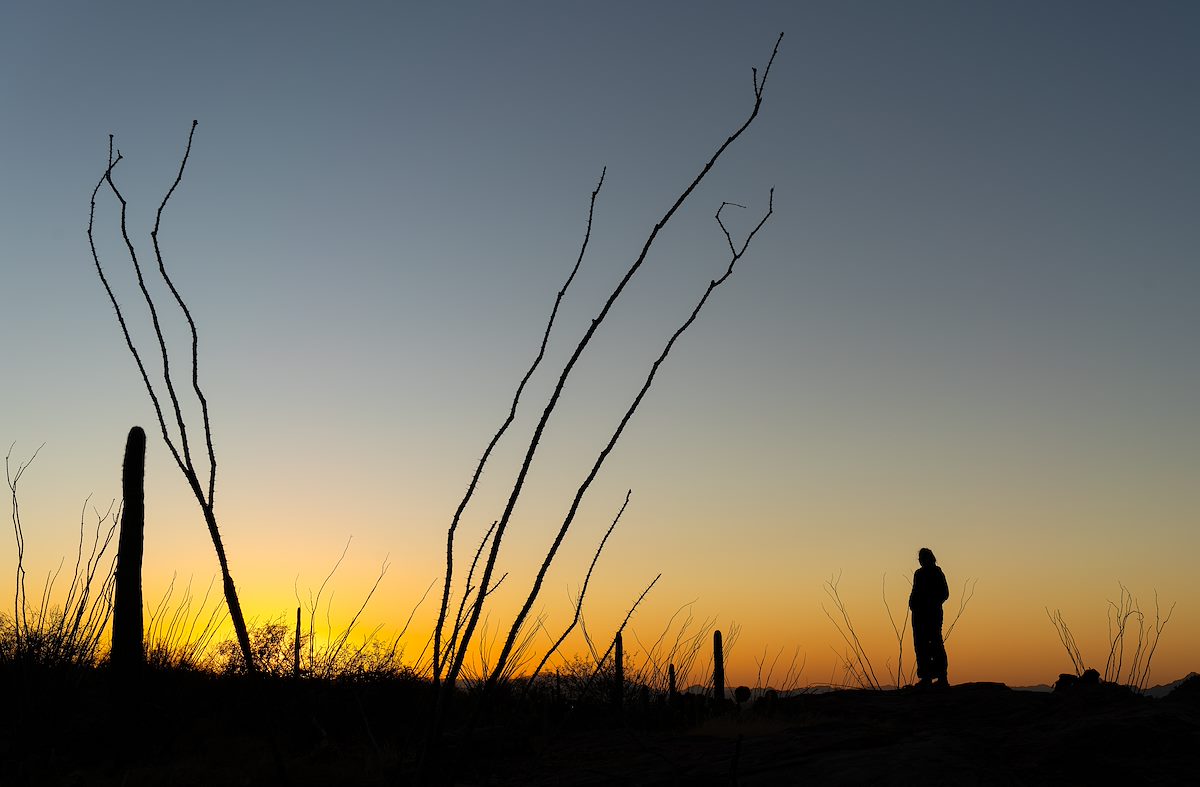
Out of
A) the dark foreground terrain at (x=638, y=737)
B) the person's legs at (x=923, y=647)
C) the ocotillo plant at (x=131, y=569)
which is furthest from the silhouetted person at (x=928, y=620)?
the ocotillo plant at (x=131, y=569)

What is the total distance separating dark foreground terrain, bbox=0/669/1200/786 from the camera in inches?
202

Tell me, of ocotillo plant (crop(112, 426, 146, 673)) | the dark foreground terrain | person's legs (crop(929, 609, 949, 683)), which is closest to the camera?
the dark foreground terrain

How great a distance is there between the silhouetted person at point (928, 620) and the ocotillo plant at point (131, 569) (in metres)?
8.66

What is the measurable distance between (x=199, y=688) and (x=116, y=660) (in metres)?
2.77

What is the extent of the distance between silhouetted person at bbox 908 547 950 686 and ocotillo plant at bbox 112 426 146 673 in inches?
341

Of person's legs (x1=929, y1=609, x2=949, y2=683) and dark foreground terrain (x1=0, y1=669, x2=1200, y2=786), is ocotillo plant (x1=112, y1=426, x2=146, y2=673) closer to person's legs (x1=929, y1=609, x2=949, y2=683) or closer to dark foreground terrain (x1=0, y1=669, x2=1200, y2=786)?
dark foreground terrain (x1=0, y1=669, x2=1200, y2=786)

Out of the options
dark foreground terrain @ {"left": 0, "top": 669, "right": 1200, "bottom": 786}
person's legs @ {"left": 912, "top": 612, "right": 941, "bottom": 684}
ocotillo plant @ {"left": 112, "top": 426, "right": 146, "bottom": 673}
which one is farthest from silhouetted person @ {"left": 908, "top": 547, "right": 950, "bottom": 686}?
ocotillo plant @ {"left": 112, "top": 426, "right": 146, "bottom": 673}

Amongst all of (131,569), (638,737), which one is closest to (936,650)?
(638,737)

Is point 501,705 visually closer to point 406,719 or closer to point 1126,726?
point 406,719

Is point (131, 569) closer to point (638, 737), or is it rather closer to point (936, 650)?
point (638, 737)

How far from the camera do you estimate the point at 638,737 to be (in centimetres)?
479

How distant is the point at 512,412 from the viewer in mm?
1052

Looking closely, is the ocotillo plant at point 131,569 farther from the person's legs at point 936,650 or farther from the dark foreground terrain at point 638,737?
the person's legs at point 936,650

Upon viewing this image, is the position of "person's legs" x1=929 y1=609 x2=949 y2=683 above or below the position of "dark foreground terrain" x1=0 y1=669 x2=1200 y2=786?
above
